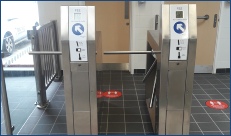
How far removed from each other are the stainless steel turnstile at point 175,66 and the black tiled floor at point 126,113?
0.34 m

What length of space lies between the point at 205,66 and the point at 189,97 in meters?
2.00

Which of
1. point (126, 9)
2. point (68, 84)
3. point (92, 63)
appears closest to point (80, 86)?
point (68, 84)

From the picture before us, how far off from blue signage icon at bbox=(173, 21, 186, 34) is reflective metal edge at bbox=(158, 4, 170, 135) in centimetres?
5

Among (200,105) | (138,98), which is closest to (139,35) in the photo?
(138,98)

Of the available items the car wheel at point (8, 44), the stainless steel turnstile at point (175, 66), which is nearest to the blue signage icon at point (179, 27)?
the stainless steel turnstile at point (175, 66)

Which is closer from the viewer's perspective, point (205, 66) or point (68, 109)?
point (68, 109)

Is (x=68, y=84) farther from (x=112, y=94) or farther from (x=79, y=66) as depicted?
(x=112, y=94)

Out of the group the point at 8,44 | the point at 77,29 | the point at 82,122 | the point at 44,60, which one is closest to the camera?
the point at 77,29

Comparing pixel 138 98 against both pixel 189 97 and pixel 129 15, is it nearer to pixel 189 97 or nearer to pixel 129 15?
pixel 189 97

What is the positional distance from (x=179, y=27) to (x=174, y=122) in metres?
0.71

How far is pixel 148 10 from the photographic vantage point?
323 centimetres

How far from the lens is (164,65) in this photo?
1.58 metres

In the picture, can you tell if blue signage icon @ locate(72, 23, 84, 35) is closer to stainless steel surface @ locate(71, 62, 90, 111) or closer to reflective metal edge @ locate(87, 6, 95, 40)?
reflective metal edge @ locate(87, 6, 95, 40)

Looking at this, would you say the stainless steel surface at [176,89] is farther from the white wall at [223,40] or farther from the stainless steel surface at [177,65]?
the white wall at [223,40]
